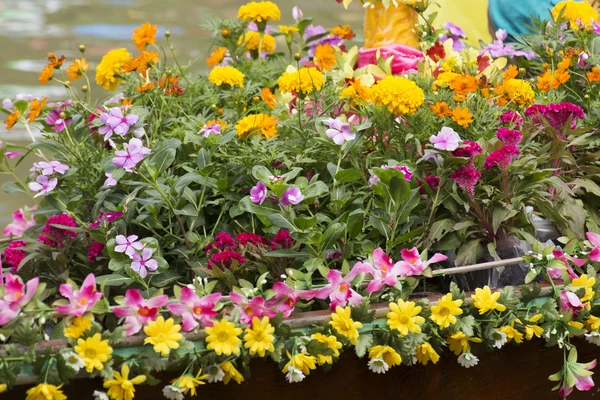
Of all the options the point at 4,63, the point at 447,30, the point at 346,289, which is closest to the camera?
the point at 346,289

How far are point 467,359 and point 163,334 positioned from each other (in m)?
0.44

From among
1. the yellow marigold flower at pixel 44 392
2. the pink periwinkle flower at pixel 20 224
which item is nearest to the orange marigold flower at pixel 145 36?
the pink periwinkle flower at pixel 20 224

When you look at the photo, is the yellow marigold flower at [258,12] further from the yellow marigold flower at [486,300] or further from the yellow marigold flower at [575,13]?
the yellow marigold flower at [486,300]

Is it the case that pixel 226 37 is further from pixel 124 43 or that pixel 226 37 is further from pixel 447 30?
pixel 124 43

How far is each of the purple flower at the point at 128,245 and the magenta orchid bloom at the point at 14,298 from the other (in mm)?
176

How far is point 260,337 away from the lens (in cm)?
99

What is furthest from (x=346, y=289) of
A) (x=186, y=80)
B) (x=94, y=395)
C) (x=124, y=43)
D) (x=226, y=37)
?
(x=124, y=43)

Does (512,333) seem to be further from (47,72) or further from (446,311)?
(47,72)

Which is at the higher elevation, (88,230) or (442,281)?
(88,230)

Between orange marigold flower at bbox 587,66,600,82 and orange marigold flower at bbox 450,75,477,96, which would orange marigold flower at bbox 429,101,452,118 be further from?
orange marigold flower at bbox 587,66,600,82

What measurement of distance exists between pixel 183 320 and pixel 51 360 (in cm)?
17

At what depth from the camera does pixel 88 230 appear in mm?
1211

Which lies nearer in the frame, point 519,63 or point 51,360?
point 51,360

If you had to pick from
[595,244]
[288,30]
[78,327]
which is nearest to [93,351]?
[78,327]
